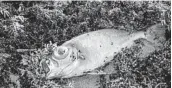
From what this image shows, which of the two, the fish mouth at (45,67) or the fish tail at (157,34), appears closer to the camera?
the fish mouth at (45,67)

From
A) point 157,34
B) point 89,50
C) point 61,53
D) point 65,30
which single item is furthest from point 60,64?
point 157,34

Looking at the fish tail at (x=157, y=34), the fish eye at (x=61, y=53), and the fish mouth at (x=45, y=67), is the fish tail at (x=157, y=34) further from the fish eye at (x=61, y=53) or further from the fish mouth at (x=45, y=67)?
the fish mouth at (x=45, y=67)

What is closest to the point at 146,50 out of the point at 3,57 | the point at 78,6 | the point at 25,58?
the point at 78,6

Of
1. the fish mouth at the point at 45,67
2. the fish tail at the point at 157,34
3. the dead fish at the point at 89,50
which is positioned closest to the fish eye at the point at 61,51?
the dead fish at the point at 89,50

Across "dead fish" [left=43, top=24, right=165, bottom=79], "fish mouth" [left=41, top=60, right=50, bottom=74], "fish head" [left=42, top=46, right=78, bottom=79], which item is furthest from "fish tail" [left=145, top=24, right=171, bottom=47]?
"fish mouth" [left=41, top=60, right=50, bottom=74]

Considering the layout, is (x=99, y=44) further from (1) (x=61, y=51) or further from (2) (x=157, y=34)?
(2) (x=157, y=34)

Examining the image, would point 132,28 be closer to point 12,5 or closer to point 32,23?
point 32,23

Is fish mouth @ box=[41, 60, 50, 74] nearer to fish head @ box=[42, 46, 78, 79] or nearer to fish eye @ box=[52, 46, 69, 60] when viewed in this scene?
fish head @ box=[42, 46, 78, 79]
